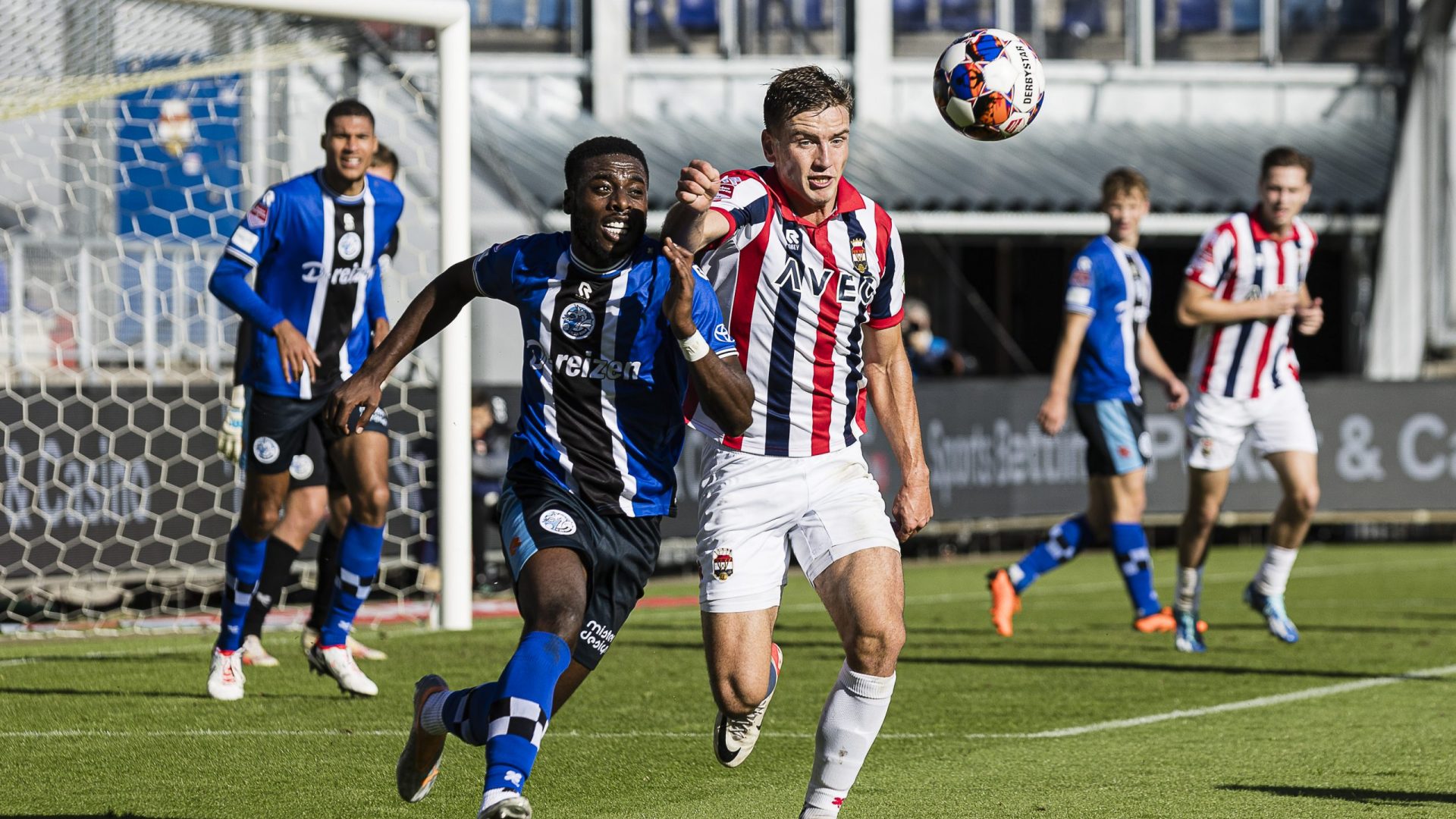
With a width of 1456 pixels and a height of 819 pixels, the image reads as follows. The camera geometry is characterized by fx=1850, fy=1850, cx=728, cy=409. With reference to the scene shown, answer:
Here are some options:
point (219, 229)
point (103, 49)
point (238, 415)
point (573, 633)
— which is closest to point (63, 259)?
point (219, 229)

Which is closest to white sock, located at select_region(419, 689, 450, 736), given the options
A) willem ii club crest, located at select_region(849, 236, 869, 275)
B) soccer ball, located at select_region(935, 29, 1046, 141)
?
willem ii club crest, located at select_region(849, 236, 869, 275)

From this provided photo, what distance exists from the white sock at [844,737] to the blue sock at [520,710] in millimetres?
733

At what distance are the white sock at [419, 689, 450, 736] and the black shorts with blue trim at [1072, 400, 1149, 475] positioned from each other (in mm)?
5225

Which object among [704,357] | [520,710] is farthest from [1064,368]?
[520,710]

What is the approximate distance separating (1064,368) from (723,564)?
4807 millimetres

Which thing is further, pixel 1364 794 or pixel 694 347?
pixel 1364 794

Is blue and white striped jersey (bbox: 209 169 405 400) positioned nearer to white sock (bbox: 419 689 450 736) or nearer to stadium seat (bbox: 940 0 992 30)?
white sock (bbox: 419 689 450 736)

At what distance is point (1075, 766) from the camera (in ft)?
19.5

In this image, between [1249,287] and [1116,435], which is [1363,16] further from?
[1116,435]

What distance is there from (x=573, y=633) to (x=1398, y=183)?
20.5 m

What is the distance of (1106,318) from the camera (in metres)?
9.52

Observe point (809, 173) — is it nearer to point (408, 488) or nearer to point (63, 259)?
point (408, 488)

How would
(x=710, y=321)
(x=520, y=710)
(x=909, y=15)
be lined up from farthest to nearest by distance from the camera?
1. (x=909, y=15)
2. (x=710, y=321)
3. (x=520, y=710)

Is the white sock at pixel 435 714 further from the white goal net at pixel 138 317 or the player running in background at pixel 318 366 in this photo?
the white goal net at pixel 138 317
